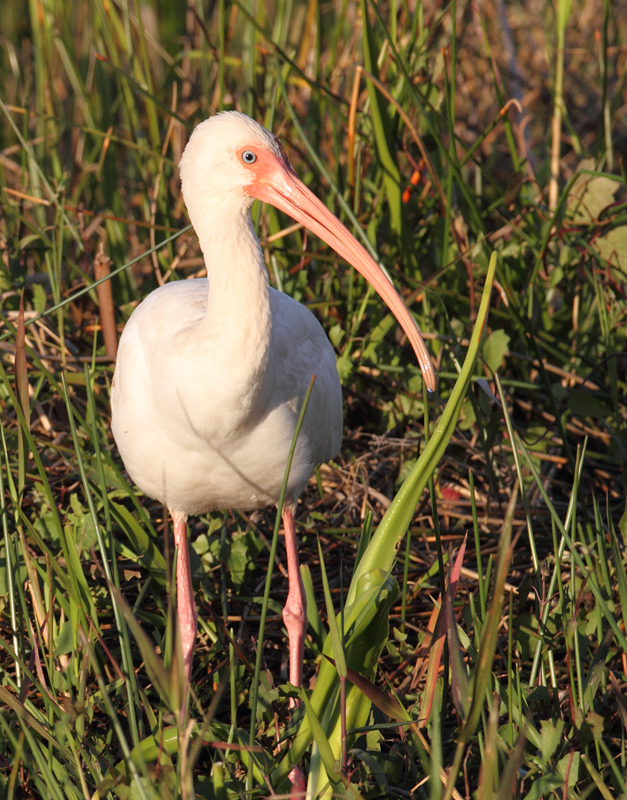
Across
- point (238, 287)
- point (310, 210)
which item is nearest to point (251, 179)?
point (310, 210)

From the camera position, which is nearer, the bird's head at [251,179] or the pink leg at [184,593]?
the bird's head at [251,179]

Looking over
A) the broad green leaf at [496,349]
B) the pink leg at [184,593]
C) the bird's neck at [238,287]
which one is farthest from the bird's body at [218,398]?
the broad green leaf at [496,349]

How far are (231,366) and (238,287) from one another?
21 centimetres

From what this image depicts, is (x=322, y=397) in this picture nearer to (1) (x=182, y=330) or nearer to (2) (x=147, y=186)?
(1) (x=182, y=330)

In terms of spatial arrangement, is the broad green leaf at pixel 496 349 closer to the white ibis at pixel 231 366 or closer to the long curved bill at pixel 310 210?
the white ibis at pixel 231 366

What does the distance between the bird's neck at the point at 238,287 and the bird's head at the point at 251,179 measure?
0.18 ft

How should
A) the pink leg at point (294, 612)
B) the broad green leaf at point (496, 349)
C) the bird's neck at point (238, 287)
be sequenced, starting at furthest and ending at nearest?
the broad green leaf at point (496, 349), the pink leg at point (294, 612), the bird's neck at point (238, 287)

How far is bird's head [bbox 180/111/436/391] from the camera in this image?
216 cm

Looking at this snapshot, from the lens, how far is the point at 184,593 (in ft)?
9.34

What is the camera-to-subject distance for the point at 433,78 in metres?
3.87

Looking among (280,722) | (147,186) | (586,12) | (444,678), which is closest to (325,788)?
(444,678)

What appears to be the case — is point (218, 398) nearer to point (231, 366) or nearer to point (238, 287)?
point (231, 366)

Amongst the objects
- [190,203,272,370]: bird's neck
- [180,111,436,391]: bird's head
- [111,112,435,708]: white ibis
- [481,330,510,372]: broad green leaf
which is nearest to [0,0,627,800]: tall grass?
[481,330,510,372]: broad green leaf

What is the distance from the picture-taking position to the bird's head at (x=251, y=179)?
2158 millimetres
